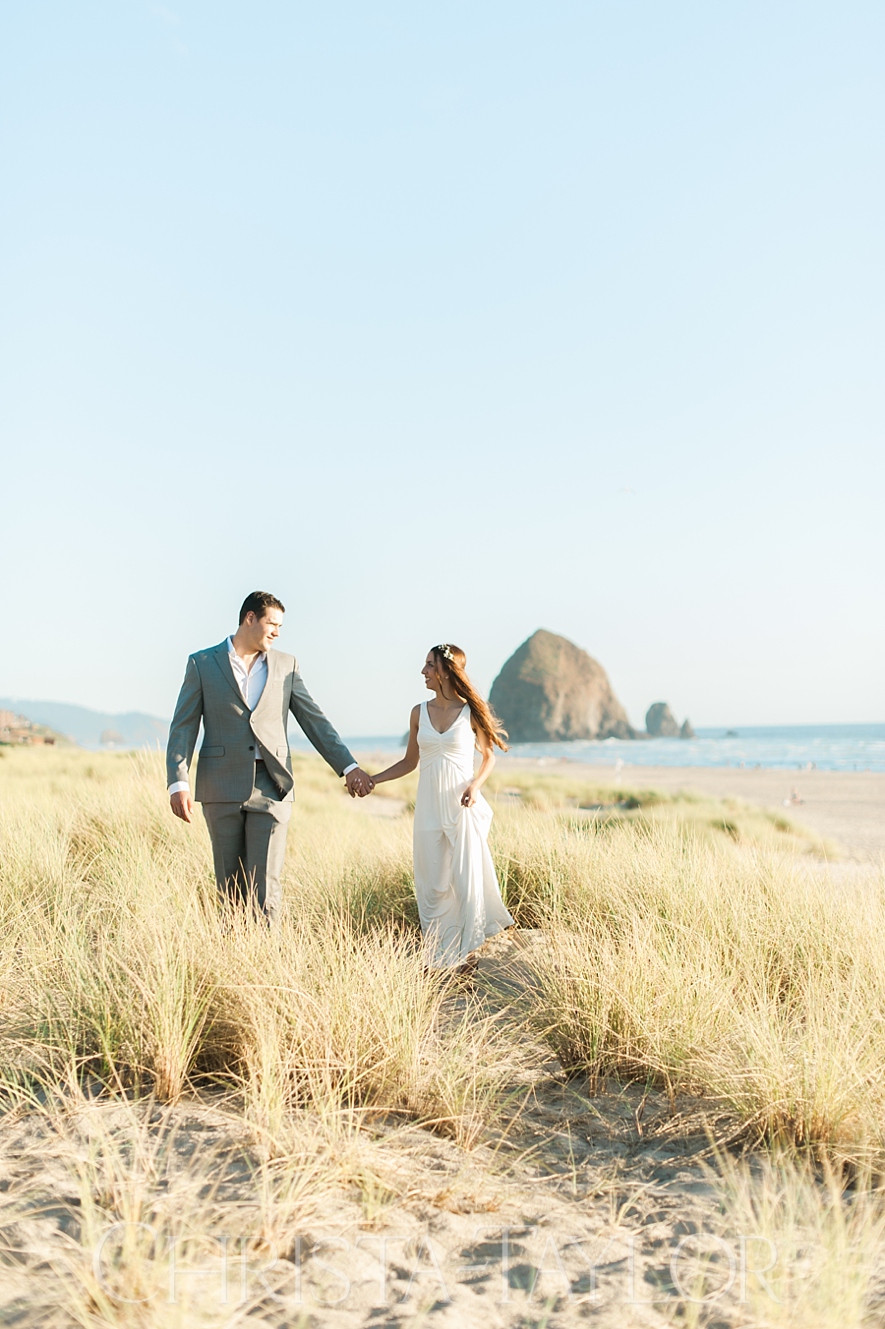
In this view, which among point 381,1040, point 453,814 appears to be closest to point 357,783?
point 453,814

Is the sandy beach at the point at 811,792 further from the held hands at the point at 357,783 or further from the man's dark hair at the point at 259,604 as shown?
the man's dark hair at the point at 259,604

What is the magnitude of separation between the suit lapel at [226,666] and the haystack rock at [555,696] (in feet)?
377

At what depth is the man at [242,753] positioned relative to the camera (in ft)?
15.0

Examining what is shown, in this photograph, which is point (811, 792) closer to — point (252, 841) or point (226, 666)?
point (252, 841)

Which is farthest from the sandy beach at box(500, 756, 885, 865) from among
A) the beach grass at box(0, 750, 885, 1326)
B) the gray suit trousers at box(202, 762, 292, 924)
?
the gray suit trousers at box(202, 762, 292, 924)

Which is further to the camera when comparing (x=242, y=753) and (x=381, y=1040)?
(x=242, y=753)

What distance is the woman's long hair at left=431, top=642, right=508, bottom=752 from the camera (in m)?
5.38

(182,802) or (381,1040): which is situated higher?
(182,802)

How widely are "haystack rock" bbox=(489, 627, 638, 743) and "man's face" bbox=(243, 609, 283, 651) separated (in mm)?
114816

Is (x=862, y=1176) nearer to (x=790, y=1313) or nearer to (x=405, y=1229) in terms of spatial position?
(x=790, y=1313)

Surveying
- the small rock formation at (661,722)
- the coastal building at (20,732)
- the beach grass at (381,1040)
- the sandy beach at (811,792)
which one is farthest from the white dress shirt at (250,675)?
the small rock formation at (661,722)

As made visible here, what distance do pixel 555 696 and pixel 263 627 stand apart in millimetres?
118918

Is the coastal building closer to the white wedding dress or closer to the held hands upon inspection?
the held hands

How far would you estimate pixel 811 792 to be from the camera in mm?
28875
